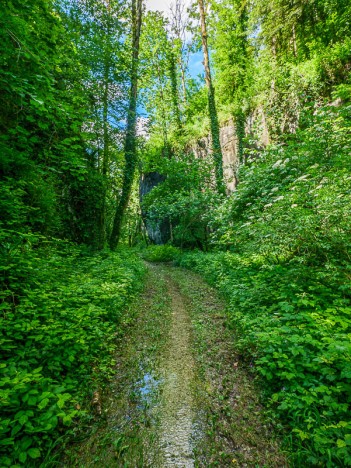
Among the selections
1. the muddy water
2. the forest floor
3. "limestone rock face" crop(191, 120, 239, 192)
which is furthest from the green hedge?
"limestone rock face" crop(191, 120, 239, 192)

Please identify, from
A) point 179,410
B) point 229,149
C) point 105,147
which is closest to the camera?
point 179,410

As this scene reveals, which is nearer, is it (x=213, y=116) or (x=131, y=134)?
(x=131, y=134)

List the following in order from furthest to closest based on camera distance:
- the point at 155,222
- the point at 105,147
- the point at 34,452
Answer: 1. the point at 155,222
2. the point at 105,147
3. the point at 34,452

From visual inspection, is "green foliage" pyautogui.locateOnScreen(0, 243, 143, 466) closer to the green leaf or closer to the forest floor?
the green leaf

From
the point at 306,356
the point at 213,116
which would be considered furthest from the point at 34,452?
the point at 213,116

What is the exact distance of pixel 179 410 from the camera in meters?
2.85

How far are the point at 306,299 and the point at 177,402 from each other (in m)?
2.70

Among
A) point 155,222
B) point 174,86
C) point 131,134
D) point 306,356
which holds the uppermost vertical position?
point 174,86

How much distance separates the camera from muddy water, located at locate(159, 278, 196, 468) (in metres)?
2.34

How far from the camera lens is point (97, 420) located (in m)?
2.65

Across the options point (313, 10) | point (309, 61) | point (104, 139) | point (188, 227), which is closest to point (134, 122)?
point (104, 139)

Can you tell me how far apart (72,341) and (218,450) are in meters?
2.26

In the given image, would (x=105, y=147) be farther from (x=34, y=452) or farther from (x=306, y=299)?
(x=34, y=452)

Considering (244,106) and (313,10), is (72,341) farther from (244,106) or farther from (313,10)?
(244,106)
